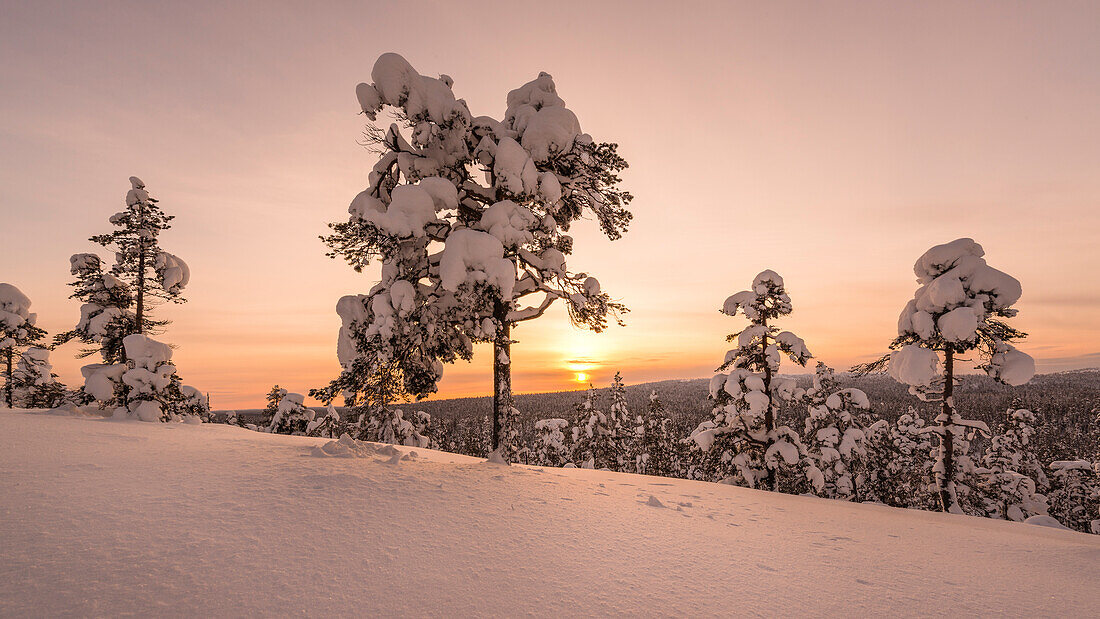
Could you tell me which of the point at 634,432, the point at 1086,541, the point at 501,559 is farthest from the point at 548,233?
the point at 634,432

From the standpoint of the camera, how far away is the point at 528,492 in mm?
7215

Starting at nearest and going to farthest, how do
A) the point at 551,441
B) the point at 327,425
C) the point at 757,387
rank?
the point at 757,387
the point at 327,425
the point at 551,441

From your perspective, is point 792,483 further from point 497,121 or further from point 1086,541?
point 497,121

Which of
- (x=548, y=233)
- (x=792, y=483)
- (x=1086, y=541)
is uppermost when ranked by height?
(x=548, y=233)

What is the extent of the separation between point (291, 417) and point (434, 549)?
1387 inches

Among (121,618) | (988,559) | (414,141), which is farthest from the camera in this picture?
(414,141)

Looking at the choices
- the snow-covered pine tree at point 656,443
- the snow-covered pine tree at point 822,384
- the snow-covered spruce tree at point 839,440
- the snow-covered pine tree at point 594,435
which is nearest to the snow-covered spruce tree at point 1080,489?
the snow-covered spruce tree at point 839,440

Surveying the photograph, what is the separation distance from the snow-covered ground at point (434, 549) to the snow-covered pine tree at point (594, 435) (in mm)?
32312

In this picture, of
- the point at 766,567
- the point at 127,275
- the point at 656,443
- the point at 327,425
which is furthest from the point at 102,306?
the point at 656,443

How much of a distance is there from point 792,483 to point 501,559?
31.0m

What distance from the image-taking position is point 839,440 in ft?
91.7

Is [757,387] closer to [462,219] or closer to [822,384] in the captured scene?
[462,219]

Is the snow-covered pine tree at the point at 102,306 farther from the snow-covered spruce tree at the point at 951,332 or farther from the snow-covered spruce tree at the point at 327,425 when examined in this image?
the snow-covered spruce tree at the point at 951,332

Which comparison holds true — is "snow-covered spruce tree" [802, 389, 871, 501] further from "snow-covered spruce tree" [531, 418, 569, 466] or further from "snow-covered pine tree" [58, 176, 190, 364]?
"snow-covered pine tree" [58, 176, 190, 364]
